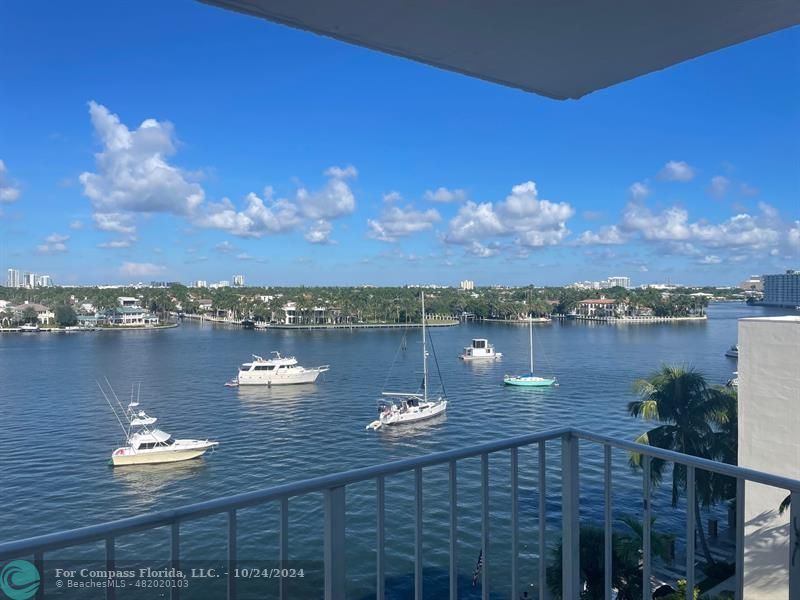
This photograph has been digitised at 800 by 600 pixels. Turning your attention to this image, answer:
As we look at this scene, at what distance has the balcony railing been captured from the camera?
0.83m

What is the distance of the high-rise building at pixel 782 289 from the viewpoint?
647 centimetres

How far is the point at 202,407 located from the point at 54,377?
9.33m

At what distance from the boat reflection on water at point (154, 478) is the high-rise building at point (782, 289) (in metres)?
11.2

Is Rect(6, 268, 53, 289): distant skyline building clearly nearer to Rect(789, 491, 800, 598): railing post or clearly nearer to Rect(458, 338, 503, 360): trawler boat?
Rect(458, 338, 503, 360): trawler boat

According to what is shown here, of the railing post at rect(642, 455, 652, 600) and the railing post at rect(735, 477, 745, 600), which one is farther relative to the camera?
the railing post at rect(642, 455, 652, 600)

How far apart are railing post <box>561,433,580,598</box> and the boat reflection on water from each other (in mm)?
11121

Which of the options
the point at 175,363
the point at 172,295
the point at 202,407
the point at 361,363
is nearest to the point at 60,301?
the point at 172,295

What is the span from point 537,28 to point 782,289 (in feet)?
25.5

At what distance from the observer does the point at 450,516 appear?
4.16ft

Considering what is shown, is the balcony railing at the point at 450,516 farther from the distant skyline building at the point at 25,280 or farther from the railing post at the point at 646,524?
the distant skyline building at the point at 25,280

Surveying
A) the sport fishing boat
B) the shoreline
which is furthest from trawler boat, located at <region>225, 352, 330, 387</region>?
the shoreline

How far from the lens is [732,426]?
797 cm

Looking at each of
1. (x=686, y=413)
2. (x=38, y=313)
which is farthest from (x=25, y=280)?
(x=686, y=413)

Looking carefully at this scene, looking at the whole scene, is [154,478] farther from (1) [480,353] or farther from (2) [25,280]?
(2) [25,280]
